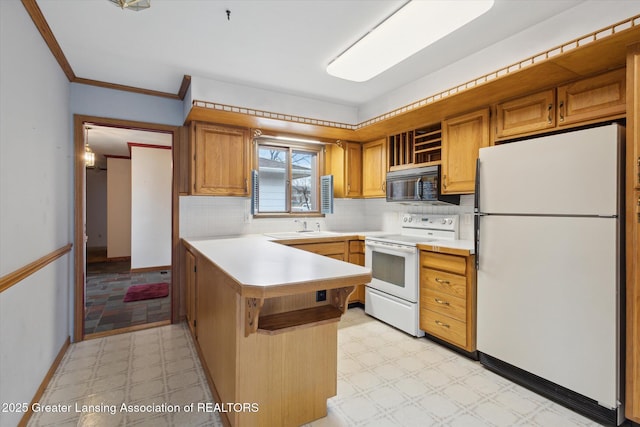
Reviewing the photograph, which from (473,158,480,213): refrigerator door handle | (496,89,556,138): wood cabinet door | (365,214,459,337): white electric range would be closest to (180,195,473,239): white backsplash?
(365,214,459,337): white electric range

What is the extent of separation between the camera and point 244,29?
2188mm

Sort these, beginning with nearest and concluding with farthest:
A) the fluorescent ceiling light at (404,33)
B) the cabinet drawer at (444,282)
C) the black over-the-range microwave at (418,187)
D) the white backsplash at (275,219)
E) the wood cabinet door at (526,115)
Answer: the fluorescent ceiling light at (404,33), the wood cabinet door at (526,115), the cabinet drawer at (444,282), the black over-the-range microwave at (418,187), the white backsplash at (275,219)

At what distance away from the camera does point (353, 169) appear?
4273 mm

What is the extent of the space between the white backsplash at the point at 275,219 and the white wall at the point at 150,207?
3107 mm

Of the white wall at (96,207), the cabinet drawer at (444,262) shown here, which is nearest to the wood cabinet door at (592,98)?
the cabinet drawer at (444,262)

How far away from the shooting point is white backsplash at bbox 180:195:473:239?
11.4 feet

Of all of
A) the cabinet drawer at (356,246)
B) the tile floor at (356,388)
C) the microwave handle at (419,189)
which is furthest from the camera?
the cabinet drawer at (356,246)

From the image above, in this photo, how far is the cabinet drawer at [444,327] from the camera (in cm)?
264

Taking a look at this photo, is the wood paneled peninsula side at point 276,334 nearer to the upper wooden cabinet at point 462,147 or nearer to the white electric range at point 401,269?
the white electric range at point 401,269

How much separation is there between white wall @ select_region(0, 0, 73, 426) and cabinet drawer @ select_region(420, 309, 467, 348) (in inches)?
115

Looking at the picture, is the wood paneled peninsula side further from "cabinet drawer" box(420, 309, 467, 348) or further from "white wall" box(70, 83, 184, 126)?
"white wall" box(70, 83, 184, 126)

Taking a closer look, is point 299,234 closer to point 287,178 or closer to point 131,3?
point 287,178

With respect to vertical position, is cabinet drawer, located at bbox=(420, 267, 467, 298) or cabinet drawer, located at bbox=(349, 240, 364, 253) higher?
cabinet drawer, located at bbox=(349, 240, 364, 253)

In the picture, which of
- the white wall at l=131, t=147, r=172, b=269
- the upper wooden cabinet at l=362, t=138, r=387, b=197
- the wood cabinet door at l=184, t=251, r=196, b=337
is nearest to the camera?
the wood cabinet door at l=184, t=251, r=196, b=337
